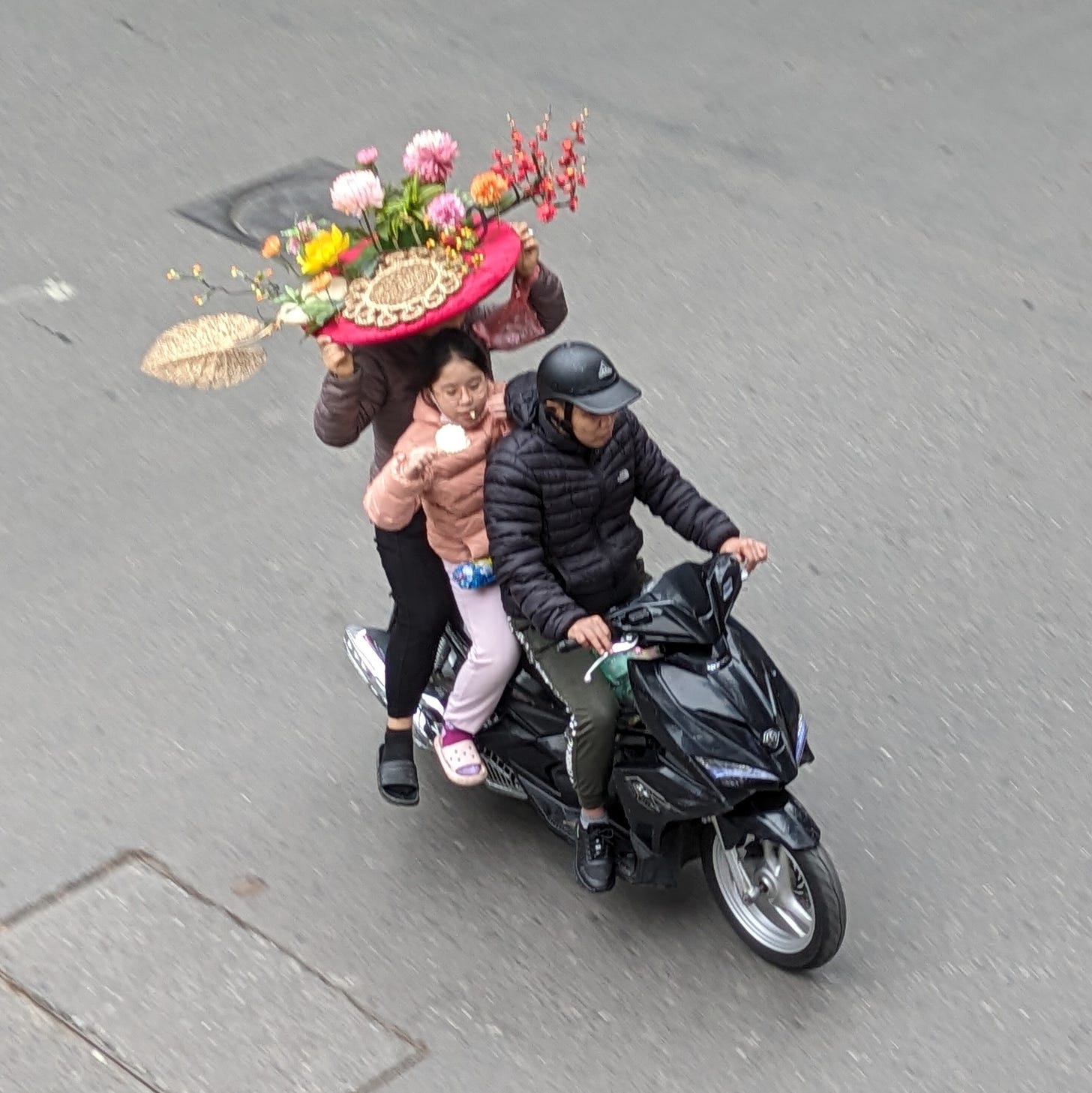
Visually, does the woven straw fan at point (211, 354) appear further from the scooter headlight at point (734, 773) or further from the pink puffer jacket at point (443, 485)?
the scooter headlight at point (734, 773)

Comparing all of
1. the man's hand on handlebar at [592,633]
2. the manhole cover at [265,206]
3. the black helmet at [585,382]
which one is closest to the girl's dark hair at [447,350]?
the black helmet at [585,382]

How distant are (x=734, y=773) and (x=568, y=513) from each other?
86cm

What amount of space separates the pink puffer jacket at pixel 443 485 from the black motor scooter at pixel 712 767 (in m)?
0.47

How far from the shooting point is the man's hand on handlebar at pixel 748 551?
15.4 ft

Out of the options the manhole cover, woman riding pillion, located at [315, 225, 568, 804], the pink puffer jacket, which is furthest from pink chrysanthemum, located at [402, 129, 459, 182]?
the manhole cover

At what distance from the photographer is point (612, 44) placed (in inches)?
418

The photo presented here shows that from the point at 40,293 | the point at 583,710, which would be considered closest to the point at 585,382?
the point at 583,710

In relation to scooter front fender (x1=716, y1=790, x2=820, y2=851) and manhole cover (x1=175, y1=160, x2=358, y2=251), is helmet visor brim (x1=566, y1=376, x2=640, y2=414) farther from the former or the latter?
manhole cover (x1=175, y1=160, x2=358, y2=251)

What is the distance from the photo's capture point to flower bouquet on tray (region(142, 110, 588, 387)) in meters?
4.54

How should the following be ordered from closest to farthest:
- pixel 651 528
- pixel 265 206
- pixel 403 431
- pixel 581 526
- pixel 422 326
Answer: pixel 422 326
pixel 581 526
pixel 403 431
pixel 651 528
pixel 265 206

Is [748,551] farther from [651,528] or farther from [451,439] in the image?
[651,528]

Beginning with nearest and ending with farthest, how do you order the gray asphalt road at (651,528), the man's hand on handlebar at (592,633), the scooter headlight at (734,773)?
the scooter headlight at (734,773) → the man's hand on handlebar at (592,633) → the gray asphalt road at (651,528)

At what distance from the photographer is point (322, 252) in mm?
4562

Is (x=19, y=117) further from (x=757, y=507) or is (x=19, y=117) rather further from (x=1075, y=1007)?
(x=1075, y=1007)
